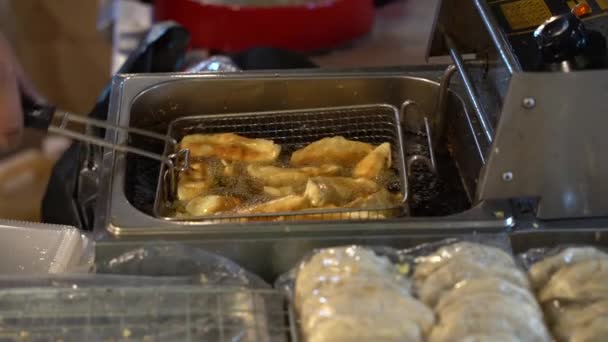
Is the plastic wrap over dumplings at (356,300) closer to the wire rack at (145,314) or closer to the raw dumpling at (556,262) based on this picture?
the wire rack at (145,314)

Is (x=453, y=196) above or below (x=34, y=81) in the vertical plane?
above

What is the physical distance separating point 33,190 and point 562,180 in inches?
71.5

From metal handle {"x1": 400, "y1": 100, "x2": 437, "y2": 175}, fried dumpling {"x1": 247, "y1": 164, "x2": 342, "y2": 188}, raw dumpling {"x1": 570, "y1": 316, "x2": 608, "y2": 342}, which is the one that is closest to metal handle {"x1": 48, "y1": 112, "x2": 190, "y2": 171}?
fried dumpling {"x1": 247, "y1": 164, "x2": 342, "y2": 188}

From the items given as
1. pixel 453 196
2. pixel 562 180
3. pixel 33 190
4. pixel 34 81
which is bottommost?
pixel 33 190

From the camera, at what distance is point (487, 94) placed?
91 centimetres

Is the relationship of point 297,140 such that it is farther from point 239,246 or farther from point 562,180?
point 562,180

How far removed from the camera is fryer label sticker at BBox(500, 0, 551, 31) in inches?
36.9

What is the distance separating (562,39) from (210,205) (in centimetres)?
50

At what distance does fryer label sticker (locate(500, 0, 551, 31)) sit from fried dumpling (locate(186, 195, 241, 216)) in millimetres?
464

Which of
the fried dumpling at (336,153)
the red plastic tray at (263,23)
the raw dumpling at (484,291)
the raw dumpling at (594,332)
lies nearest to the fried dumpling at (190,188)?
the fried dumpling at (336,153)

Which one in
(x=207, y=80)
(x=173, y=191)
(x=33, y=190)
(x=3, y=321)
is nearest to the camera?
(x=3, y=321)

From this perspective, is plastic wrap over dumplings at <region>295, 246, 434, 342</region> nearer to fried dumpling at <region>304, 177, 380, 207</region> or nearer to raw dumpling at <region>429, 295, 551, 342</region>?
raw dumpling at <region>429, 295, 551, 342</region>

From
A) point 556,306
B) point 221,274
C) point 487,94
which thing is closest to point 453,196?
point 487,94

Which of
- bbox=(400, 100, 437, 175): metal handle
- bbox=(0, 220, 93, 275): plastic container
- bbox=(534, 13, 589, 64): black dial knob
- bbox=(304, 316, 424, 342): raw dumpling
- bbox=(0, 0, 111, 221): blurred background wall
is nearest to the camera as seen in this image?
bbox=(304, 316, 424, 342): raw dumpling
